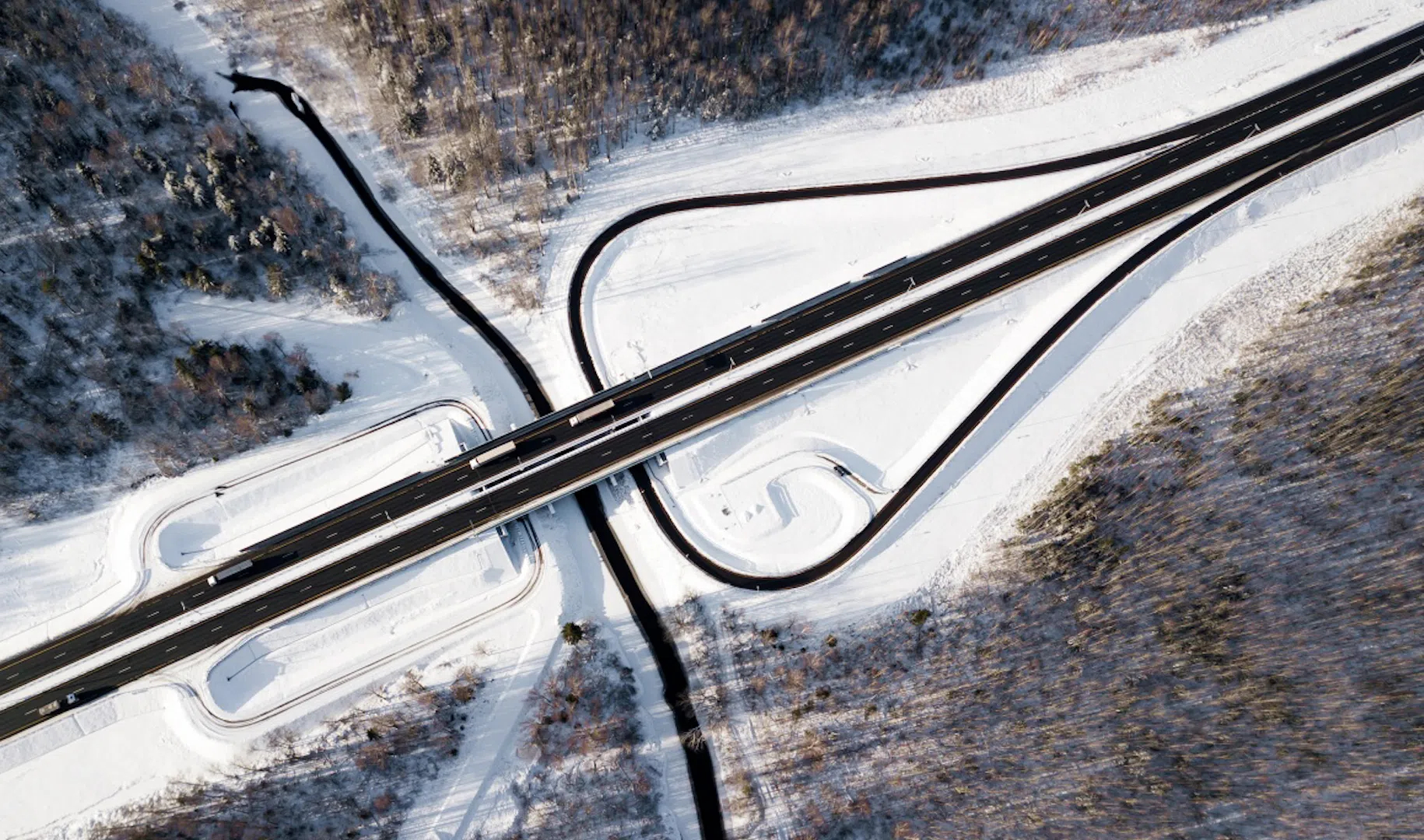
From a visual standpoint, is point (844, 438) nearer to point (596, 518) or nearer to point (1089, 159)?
point (596, 518)

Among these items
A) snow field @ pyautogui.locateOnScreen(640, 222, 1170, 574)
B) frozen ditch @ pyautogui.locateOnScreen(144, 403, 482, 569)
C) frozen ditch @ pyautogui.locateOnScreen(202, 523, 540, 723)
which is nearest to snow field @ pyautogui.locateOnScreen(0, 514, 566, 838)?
frozen ditch @ pyautogui.locateOnScreen(202, 523, 540, 723)

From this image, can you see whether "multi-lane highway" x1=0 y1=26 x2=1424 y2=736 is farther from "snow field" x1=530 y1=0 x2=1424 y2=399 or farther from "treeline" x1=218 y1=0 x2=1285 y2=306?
"treeline" x1=218 y1=0 x2=1285 y2=306

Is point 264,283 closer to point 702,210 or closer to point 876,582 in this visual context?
point 702,210

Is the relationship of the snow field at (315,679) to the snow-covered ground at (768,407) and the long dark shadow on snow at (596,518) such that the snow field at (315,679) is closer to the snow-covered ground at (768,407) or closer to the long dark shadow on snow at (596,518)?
the snow-covered ground at (768,407)

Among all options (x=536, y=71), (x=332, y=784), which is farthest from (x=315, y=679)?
(x=536, y=71)

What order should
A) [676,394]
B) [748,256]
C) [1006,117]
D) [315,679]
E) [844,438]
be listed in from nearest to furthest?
[315,679] < [676,394] < [844,438] < [748,256] < [1006,117]

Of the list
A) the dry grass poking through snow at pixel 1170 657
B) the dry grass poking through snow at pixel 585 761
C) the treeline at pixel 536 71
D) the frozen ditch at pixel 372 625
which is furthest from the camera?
the treeline at pixel 536 71

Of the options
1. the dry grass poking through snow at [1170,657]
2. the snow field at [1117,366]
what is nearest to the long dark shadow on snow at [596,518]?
the snow field at [1117,366]
